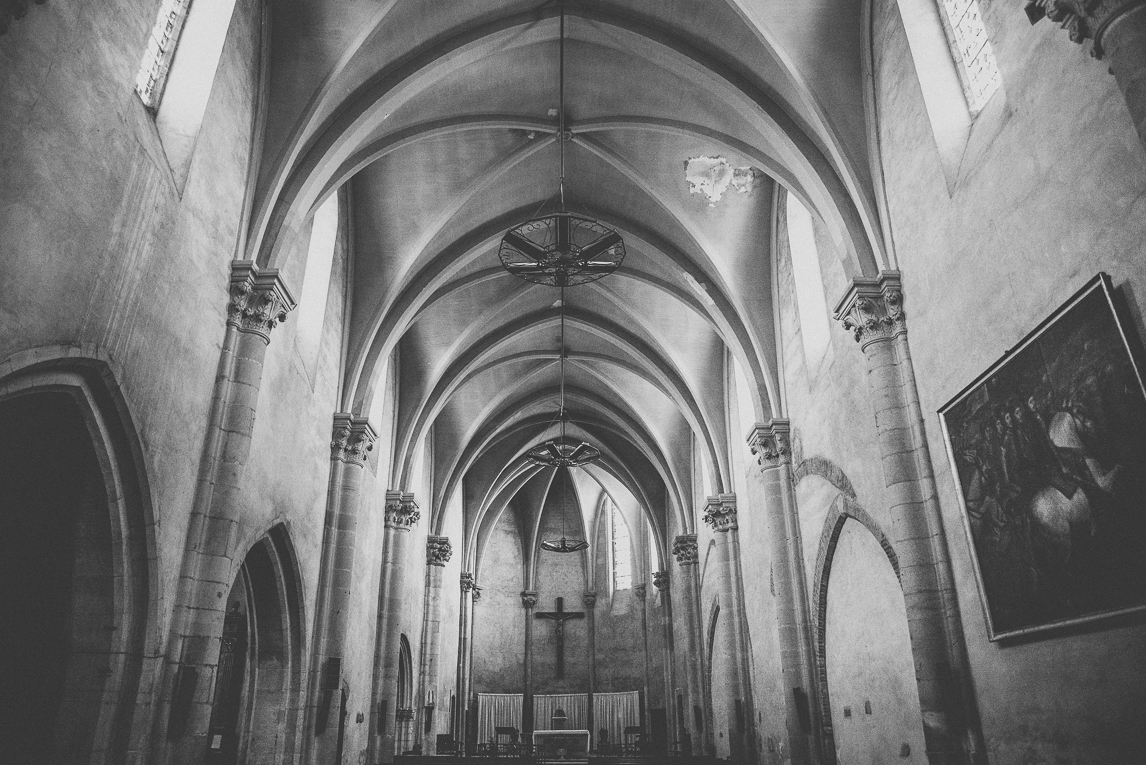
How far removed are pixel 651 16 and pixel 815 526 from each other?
8910 millimetres

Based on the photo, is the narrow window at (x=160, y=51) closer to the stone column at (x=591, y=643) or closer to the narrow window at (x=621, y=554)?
the narrow window at (x=621, y=554)

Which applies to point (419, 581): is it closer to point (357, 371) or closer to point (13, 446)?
point (357, 371)

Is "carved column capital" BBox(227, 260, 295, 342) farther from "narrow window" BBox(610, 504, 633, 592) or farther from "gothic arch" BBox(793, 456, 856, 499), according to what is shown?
"narrow window" BBox(610, 504, 633, 592)

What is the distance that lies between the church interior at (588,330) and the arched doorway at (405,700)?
18cm

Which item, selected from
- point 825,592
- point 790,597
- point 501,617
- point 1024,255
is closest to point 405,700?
point 790,597

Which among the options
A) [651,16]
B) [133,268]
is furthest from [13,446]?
[651,16]

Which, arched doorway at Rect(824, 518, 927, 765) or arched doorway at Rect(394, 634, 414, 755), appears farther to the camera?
arched doorway at Rect(394, 634, 414, 755)

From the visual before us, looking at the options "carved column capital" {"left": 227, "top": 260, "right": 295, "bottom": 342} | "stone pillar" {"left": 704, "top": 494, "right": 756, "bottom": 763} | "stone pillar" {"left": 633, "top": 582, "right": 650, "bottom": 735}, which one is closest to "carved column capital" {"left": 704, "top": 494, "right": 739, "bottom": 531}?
"stone pillar" {"left": 704, "top": 494, "right": 756, "bottom": 763}

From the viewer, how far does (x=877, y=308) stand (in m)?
10.7

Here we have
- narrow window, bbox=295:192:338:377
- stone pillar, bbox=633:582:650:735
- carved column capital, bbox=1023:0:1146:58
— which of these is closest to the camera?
carved column capital, bbox=1023:0:1146:58

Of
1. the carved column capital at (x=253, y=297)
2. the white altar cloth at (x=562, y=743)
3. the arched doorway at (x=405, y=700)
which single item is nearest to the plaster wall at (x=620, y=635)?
the white altar cloth at (x=562, y=743)

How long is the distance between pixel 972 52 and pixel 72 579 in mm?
11274

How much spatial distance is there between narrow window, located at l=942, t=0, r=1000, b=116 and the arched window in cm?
876

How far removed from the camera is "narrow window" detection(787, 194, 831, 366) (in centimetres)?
1427
